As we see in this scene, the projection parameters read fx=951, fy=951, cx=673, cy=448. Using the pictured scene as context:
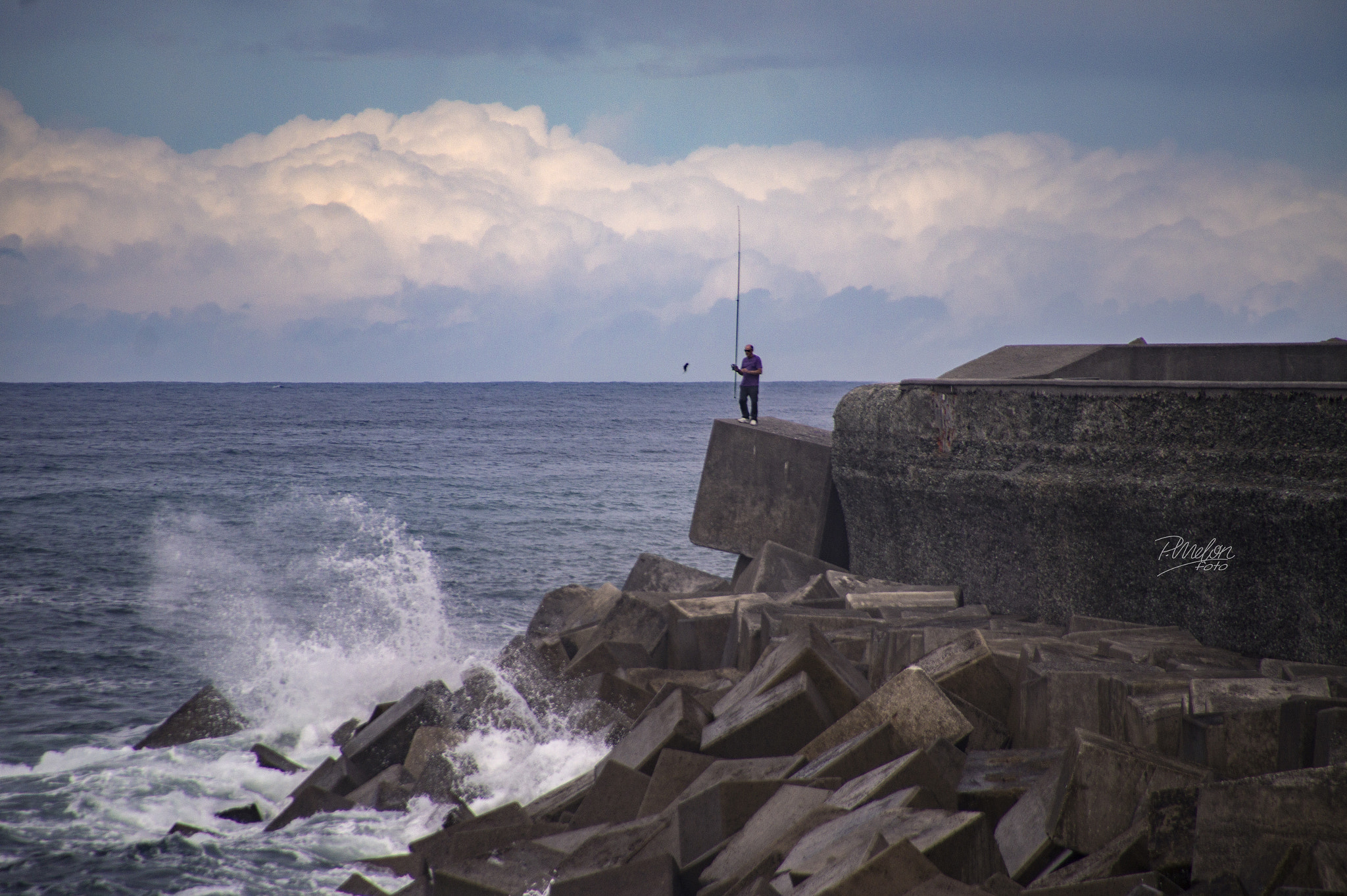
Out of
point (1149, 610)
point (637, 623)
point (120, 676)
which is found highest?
point (1149, 610)

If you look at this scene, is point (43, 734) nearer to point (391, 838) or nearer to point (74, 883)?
point (74, 883)

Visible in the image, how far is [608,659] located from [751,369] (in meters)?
4.55

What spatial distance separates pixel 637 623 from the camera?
21.0ft

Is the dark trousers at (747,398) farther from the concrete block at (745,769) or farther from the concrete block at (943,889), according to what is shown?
the concrete block at (943,889)

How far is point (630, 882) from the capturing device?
305 centimetres

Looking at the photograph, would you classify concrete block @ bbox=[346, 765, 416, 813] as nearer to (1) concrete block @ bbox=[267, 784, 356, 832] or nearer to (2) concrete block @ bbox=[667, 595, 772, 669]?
(1) concrete block @ bbox=[267, 784, 356, 832]

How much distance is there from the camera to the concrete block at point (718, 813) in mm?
3180

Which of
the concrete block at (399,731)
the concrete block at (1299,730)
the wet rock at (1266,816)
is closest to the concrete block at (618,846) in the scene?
the wet rock at (1266,816)

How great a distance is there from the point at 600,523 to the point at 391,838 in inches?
484

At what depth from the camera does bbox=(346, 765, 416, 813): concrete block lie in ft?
16.9

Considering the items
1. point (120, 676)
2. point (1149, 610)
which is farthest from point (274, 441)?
point (1149, 610)

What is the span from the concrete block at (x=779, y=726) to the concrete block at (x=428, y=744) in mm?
2092

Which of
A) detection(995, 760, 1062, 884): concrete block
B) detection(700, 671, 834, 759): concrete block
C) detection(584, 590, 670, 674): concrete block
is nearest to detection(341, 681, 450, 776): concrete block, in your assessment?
detection(584, 590, 670, 674): concrete block

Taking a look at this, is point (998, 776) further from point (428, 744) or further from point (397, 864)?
point (428, 744)
